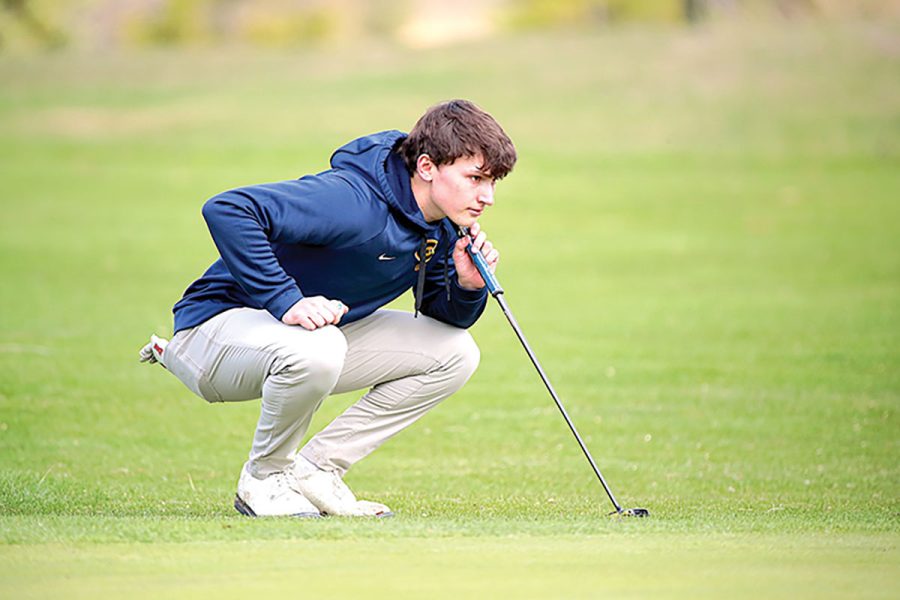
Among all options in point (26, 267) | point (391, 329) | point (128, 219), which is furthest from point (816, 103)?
point (391, 329)

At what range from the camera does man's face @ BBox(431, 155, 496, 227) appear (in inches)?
220

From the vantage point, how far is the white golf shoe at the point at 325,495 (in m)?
5.85

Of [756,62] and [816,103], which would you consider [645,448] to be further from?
[756,62]

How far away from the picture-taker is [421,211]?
5738 millimetres

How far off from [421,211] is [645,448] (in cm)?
352

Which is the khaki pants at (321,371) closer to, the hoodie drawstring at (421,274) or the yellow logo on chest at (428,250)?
the hoodie drawstring at (421,274)

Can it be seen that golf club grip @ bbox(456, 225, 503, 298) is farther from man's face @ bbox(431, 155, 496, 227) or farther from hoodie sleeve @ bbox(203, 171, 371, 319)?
hoodie sleeve @ bbox(203, 171, 371, 319)

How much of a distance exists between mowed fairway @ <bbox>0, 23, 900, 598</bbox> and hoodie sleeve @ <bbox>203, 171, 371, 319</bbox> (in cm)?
84

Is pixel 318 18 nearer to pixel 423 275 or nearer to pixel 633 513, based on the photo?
pixel 423 275

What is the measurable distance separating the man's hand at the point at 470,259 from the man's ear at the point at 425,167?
0.32 metres

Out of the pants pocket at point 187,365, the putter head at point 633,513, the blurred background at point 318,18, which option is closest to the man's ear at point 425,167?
the pants pocket at point 187,365

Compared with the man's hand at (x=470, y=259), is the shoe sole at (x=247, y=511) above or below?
below

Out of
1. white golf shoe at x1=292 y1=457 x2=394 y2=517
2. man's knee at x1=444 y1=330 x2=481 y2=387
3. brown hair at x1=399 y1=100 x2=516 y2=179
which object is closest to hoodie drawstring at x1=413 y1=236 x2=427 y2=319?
man's knee at x1=444 y1=330 x2=481 y2=387

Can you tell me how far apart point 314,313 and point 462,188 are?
70 cm
